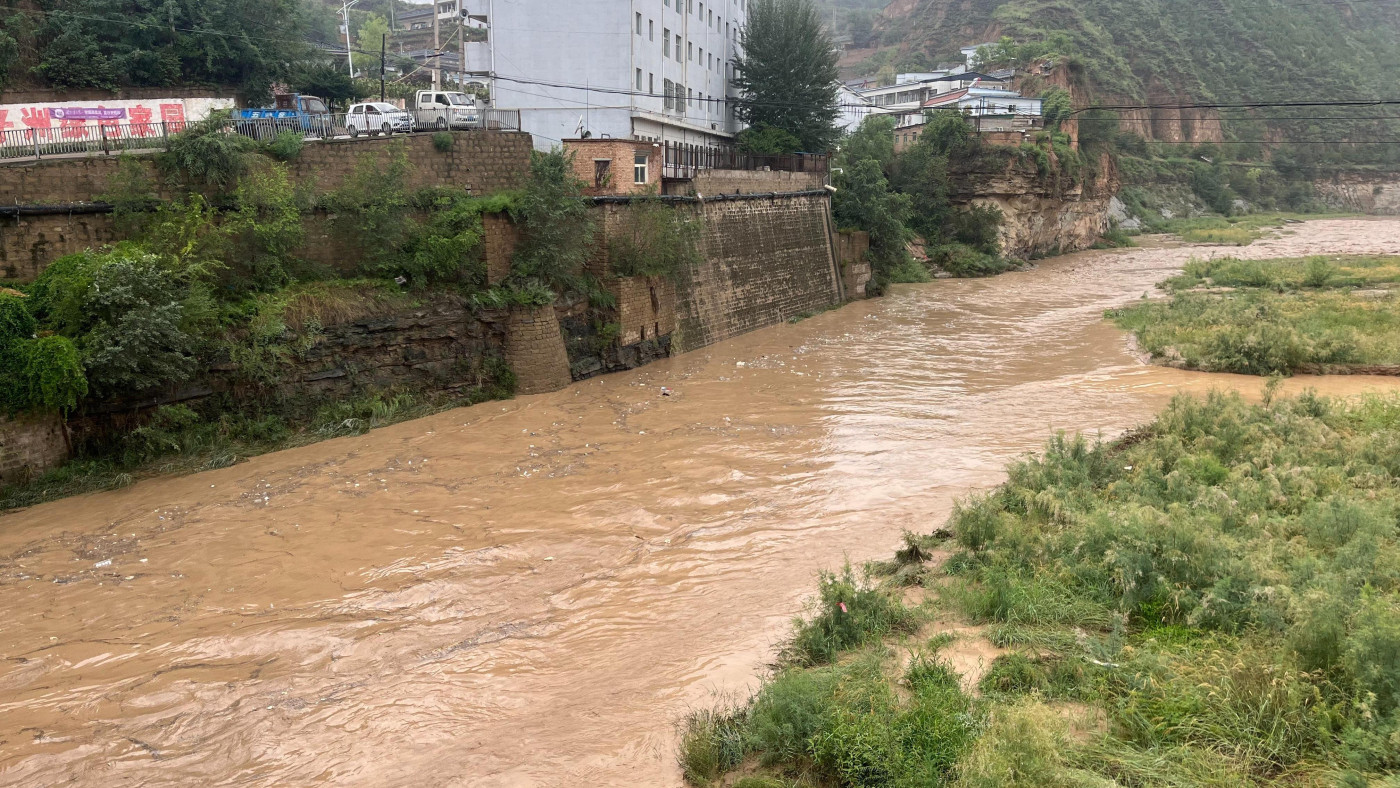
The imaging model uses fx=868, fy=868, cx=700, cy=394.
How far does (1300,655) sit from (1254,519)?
3.49m

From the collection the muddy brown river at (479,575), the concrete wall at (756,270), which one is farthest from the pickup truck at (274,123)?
the concrete wall at (756,270)

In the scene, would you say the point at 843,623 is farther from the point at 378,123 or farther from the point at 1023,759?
the point at 378,123

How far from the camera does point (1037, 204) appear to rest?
46719mm

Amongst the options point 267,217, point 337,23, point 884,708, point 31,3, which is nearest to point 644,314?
point 267,217

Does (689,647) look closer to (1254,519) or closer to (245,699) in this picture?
(245,699)

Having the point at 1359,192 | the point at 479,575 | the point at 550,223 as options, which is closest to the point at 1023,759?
the point at 479,575

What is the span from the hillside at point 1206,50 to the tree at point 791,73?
43429 mm

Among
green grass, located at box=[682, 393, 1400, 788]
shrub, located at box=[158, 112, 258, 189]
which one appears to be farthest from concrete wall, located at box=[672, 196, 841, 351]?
Result: green grass, located at box=[682, 393, 1400, 788]

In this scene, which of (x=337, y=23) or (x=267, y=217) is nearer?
(x=267, y=217)

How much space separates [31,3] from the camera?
27.4 meters

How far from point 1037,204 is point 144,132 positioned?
138 feet

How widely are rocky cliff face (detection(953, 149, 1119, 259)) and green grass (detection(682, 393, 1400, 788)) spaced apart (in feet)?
118

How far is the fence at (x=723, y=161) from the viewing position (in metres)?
26.0

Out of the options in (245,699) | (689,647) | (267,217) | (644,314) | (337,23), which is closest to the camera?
(245,699)
